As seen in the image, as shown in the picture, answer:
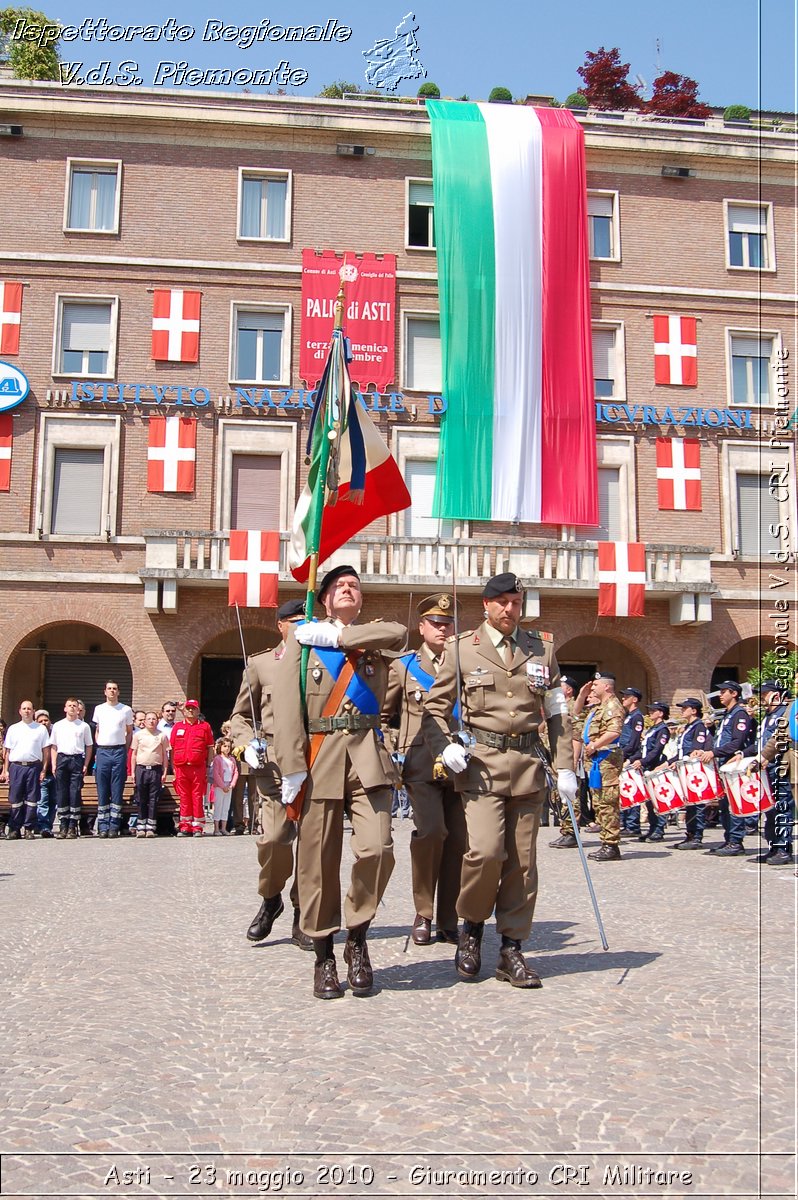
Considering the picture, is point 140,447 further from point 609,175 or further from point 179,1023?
point 179,1023

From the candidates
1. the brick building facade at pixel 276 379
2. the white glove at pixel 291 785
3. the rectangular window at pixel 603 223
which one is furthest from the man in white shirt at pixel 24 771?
the rectangular window at pixel 603 223

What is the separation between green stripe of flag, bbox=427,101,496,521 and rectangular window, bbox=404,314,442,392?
0.68 metres

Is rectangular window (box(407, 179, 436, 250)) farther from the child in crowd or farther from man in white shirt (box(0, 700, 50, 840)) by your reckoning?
man in white shirt (box(0, 700, 50, 840))

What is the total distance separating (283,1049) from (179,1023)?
2.24 feet

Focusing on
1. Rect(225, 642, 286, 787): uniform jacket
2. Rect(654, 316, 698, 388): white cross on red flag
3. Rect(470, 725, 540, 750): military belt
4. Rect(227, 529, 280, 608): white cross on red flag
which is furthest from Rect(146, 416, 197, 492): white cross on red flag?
Rect(470, 725, 540, 750): military belt

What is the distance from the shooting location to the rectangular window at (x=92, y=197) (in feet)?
80.8

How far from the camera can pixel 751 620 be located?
82.5 feet

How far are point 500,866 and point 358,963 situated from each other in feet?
2.96

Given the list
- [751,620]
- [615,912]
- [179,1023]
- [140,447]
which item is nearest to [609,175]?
[751,620]

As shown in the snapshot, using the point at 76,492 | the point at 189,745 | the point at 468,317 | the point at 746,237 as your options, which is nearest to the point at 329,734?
the point at 189,745

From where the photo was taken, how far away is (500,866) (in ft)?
19.5

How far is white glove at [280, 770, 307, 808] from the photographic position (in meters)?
5.75

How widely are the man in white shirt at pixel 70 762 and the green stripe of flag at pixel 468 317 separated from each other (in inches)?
415

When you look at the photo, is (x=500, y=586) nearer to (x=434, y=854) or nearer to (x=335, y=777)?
(x=335, y=777)
